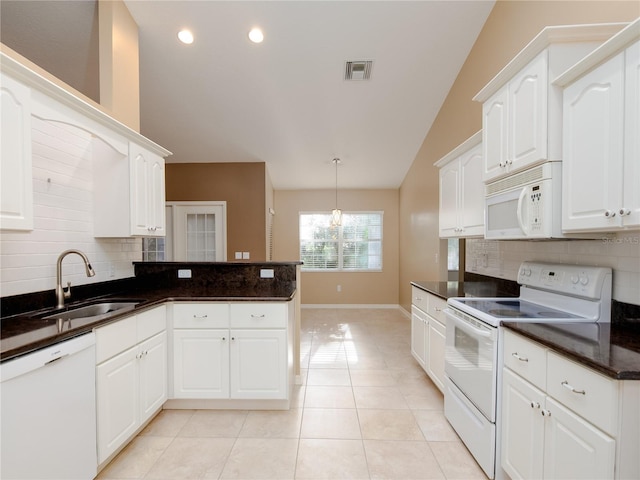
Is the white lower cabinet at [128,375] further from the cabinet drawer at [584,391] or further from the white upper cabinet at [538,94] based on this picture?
the white upper cabinet at [538,94]

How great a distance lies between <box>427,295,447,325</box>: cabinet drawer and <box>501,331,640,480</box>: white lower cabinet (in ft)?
2.66

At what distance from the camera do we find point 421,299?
2.88 metres

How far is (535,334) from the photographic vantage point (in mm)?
1354

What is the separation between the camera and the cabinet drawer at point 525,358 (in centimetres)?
131

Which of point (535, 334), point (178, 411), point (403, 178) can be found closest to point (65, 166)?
point (178, 411)

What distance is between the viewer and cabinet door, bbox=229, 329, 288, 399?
89.8 inches

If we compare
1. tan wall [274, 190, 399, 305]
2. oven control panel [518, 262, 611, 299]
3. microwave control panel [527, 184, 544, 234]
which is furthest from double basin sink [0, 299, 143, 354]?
tan wall [274, 190, 399, 305]

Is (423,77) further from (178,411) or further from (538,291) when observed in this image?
(178,411)

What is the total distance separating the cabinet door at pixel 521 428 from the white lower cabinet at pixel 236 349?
1492mm

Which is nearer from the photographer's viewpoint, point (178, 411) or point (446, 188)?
point (178, 411)

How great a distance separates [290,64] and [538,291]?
313cm

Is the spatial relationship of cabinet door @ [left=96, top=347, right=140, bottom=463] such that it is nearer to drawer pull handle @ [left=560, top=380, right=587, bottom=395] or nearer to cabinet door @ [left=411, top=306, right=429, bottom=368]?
drawer pull handle @ [left=560, top=380, right=587, bottom=395]

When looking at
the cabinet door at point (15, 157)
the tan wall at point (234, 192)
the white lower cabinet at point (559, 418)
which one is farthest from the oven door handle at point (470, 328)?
the tan wall at point (234, 192)

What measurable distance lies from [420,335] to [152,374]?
243 centimetres
